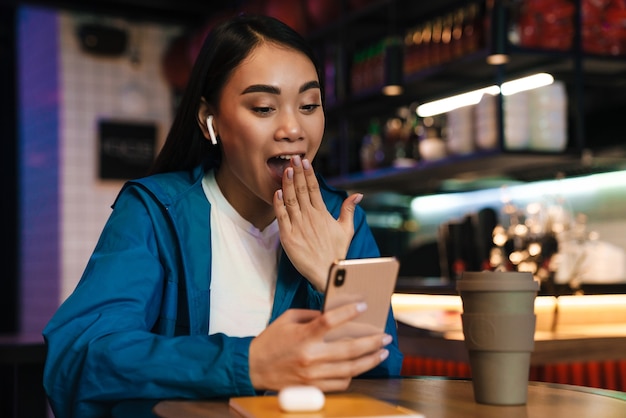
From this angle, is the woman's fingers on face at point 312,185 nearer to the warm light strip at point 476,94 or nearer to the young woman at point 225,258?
the young woman at point 225,258

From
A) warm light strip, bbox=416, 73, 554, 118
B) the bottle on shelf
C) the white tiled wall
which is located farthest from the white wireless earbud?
the white tiled wall

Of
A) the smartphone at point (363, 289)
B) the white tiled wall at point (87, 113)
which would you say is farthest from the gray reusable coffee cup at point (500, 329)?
the white tiled wall at point (87, 113)

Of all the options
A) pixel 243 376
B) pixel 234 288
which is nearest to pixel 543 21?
pixel 234 288

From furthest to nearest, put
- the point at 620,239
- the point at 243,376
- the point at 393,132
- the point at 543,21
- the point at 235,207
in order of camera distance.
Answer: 1. the point at 393,132
2. the point at 620,239
3. the point at 543,21
4. the point at 235,207
5. the point at 243,376

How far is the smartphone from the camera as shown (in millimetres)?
1081

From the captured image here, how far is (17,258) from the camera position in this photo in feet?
22.4

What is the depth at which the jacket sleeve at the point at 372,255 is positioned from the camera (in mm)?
1566

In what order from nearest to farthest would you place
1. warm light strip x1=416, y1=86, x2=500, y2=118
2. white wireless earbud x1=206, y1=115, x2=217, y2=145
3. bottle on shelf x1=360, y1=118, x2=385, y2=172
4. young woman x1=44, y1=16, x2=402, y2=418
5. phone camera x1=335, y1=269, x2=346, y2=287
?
phone camera x1=335, y1=269, x2=346, y2=287 → young woman x1=44, y1=16, x2=402, y2=418 → white wireless earbud x1=206, y1=115, x2=217, y2=145 → warm light strip x1=416, y1=86, x2=500, y2=118 → bottle on shelf x1=360, y1=118, x2=385, y2=172

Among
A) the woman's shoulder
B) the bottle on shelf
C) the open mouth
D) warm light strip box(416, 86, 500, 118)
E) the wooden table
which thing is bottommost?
the wooden table

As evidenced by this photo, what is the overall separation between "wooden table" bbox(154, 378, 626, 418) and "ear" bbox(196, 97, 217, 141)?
2.08 ft

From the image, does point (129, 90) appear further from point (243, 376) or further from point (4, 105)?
point (243, 376)

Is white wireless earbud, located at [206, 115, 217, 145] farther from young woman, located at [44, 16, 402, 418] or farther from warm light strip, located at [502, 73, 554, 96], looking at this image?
warm light strip, located at [502, 73, 554, 96]

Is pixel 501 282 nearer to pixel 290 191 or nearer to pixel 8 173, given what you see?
pixel 290 191

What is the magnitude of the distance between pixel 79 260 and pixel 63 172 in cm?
67
